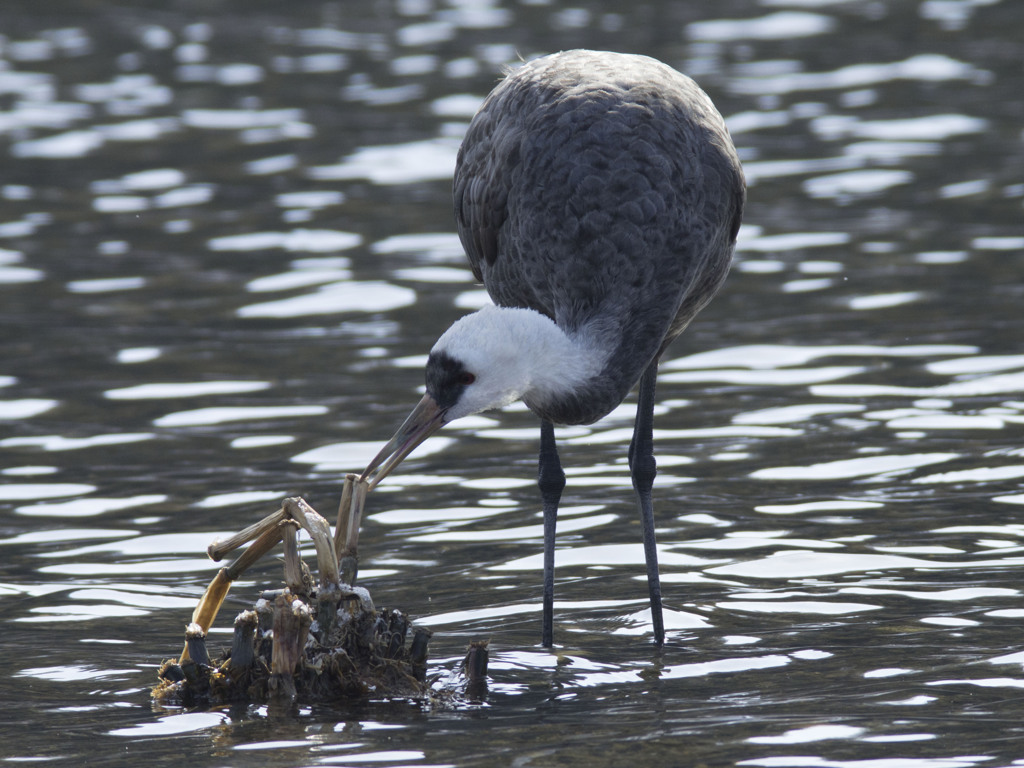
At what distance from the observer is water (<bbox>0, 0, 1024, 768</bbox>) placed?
6.01 m

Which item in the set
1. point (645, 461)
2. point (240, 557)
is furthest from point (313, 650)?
point (645, 461)

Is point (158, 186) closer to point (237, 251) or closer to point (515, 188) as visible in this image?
point (237, 251)

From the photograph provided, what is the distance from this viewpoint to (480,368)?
657 cm

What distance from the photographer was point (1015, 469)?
884cm

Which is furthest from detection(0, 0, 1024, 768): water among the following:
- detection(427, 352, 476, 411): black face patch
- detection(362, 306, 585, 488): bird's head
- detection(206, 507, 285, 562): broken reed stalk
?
detection(427, 352, 476, 411): black face patch

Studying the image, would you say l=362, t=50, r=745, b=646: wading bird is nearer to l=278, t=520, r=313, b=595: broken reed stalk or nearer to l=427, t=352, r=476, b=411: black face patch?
l=427, t=352, r=476, b=411: black face patch

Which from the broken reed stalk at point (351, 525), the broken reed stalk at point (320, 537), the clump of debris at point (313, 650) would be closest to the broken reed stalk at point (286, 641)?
the clump of debris at point (313, 650)

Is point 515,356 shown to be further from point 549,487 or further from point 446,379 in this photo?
point 549,487

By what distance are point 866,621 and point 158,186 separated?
33.8 feet

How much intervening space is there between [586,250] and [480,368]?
0.82 m

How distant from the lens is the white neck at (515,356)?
6.57 metres

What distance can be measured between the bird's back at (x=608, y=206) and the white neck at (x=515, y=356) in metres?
0.10

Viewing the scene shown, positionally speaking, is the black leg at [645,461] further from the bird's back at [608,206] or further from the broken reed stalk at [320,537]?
the broken reed stalk at [320,537]

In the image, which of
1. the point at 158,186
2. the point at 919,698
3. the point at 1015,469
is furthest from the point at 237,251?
the point at 919,698
